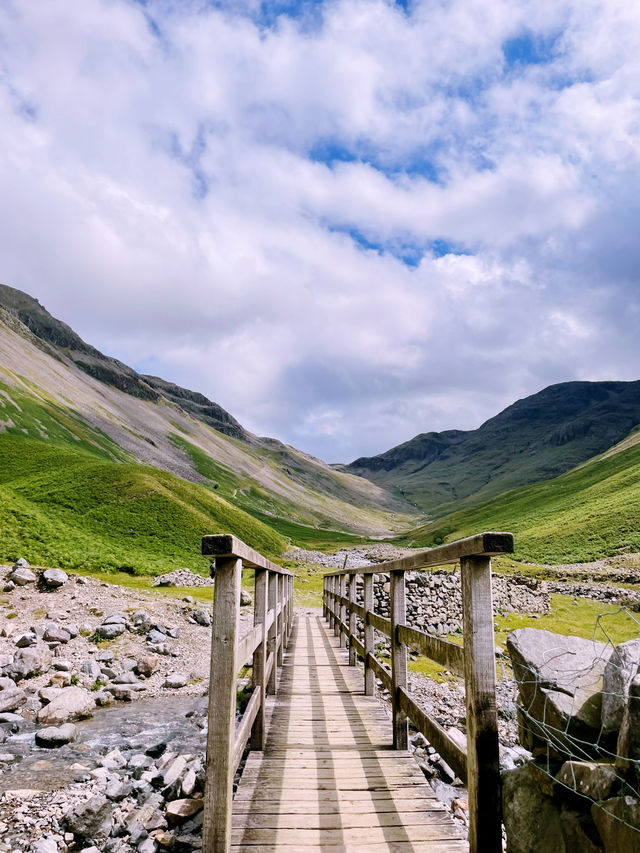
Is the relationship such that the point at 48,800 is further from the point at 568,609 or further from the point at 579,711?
the point at 568,609

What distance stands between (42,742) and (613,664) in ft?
31.3

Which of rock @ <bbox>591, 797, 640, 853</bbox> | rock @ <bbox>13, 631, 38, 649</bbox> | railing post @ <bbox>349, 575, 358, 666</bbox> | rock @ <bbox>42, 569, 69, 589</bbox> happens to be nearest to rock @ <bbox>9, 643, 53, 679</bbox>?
rock @ <bbox>13, 631, 38, 649</bbox>

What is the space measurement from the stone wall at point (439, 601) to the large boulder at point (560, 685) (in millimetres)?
16601

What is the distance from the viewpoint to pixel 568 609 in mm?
26531

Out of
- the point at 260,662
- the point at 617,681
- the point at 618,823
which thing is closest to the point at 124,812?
the point at 260,662

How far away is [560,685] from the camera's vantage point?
3387 mm

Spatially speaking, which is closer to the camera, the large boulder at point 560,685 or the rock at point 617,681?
the rock at point 617,681

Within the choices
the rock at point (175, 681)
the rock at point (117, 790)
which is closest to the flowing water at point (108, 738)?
the rock at point (175, 681)

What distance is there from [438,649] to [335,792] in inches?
80.3

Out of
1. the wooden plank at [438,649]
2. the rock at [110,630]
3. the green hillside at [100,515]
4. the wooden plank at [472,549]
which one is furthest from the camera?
the green hillside at [100,515]

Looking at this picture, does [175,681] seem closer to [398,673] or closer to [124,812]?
[124,812]

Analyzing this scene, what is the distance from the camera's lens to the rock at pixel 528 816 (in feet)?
10.2

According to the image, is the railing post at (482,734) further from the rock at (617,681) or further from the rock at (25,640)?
the rock at (25,640)

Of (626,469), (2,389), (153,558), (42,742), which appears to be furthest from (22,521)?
(626,469)
